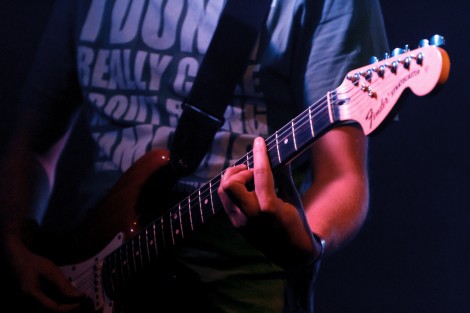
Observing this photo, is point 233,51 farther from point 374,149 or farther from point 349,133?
point 374,149

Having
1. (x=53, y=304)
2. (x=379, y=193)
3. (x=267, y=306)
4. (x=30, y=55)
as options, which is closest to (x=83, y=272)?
(x=53, y=304)

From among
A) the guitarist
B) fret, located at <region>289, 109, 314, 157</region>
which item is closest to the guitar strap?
the guitarist

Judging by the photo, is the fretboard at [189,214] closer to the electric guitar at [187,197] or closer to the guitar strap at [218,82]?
the electric guitar at [187,197]

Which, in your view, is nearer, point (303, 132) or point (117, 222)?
point (303, 132)

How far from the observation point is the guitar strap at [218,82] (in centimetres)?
89

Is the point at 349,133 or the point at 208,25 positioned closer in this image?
the point at 349,133

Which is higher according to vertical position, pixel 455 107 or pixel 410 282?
pixel 455 107

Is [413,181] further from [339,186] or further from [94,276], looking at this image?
[94,276]

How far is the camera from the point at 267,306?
0.85 meters

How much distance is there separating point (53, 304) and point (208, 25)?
2.01ft

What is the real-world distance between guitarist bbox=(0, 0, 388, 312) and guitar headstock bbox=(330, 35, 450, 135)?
0.43ft

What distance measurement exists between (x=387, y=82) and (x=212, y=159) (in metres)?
0.42

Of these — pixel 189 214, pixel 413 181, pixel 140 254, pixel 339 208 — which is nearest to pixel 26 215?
pixel 140 254

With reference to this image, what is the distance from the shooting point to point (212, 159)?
930 mm
